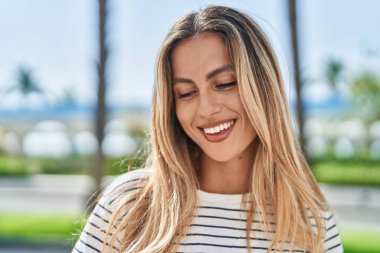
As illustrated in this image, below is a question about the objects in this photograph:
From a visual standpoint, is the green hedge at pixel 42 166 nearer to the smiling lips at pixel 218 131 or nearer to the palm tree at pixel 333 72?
the palm tree at pixel 333 72

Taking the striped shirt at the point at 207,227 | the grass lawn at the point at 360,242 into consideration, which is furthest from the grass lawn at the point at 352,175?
the striped shirt at the point at 207,227

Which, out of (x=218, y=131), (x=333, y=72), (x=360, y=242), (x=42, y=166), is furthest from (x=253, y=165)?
(x=333, y=72)

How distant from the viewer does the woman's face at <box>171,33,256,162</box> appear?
2.10 meters

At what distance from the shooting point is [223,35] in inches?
84.9

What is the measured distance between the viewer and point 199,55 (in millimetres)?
2117

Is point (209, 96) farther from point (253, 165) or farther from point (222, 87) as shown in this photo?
point (253, 165)

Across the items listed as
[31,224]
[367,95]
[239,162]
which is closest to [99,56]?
[31,224]

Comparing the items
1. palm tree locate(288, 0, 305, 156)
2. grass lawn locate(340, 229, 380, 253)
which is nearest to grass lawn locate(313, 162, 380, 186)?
grass lawn locate(340, 229, 380, 253)

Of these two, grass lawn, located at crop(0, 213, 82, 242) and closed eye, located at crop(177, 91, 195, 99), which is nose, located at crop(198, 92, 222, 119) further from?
grass lawn, located at crop(0, 213, 82, 242)

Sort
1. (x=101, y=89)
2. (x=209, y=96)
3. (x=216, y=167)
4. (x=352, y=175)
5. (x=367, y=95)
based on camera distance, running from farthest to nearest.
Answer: (x=352, y=175) < (x=367, y=95) < (x=101, y=89) < (x=216, y=167) < (x=209, y=96)

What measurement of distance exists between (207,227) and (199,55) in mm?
575

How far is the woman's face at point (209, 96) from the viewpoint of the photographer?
210 centimetres

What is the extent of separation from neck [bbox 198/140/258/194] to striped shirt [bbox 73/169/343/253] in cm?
6

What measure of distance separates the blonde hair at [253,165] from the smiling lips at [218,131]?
0.25 feet
